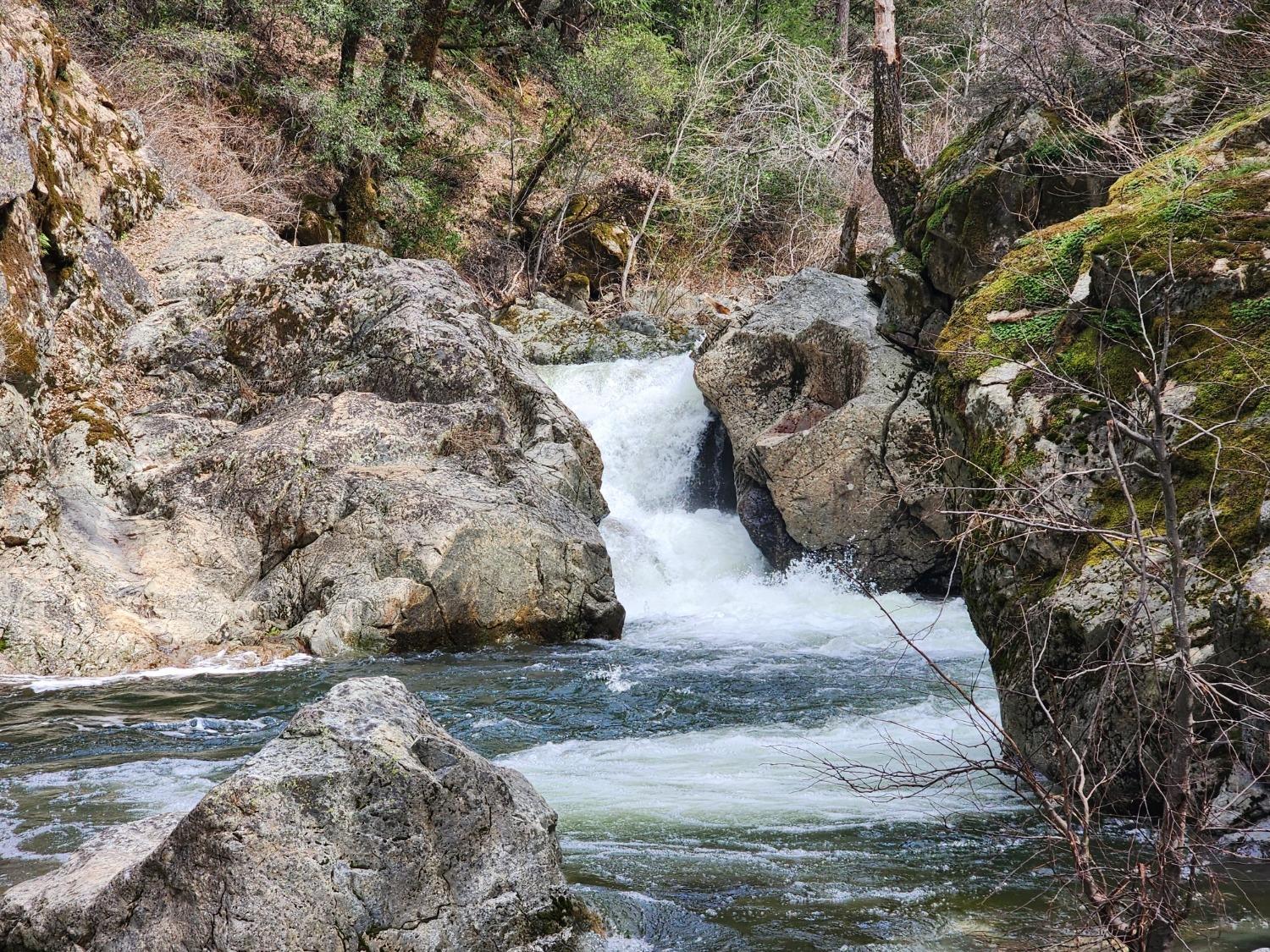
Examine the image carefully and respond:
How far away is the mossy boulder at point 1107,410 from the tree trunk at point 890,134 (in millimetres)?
6132

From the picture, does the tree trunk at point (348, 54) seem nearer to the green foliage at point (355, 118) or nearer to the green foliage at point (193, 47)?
the green foliage at point (355, 118)

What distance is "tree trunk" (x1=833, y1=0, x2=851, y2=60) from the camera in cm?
2648

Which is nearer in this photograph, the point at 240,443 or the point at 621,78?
the point at 240,443

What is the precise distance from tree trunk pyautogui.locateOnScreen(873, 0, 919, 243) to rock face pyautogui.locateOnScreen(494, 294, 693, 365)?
5512 mm

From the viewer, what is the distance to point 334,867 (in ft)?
10.4

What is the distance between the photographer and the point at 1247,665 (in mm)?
4195

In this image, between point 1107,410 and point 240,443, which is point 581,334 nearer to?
point 240,443

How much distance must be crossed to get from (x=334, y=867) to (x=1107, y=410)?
363 cm

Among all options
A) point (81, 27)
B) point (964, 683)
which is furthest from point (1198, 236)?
point (81, 27)

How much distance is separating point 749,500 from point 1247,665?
32.7ft

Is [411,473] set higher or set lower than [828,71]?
lower

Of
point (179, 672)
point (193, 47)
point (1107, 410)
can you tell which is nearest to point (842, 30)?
point (193, 47)

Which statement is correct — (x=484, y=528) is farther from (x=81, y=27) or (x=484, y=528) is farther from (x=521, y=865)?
(x=81, y=27)

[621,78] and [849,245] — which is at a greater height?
[621,78]
